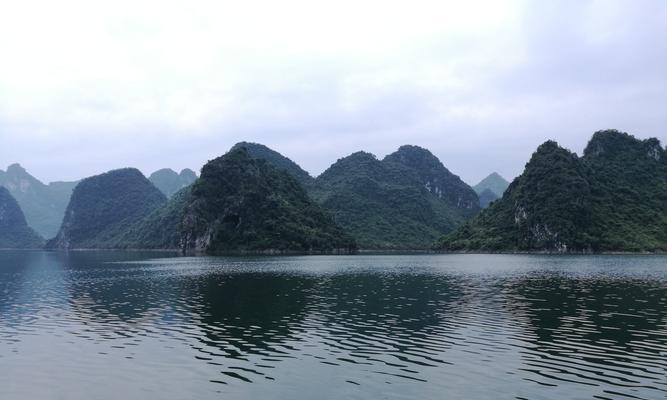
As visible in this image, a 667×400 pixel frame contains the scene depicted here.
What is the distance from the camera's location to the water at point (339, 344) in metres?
28.5

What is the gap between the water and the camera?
93.6ft

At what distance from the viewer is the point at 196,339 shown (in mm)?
42281

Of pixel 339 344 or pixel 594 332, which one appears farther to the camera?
pixel 594 332

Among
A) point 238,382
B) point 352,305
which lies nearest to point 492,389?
point 238,382

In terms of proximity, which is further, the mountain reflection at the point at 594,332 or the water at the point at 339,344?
the mountain reflection at the point at 594,332

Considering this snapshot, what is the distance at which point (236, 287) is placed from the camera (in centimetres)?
8456

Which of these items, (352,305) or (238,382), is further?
(352,305)

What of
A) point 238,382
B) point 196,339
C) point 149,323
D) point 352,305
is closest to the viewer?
point 238,382

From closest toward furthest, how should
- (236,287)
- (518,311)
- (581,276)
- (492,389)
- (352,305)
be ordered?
(492,389) → (518,311) → (352,305) → (236,287) → (581,276)

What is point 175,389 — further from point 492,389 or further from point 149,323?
point 149,323

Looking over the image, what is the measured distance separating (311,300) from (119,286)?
130 feet

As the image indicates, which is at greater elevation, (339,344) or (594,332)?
(594,332)

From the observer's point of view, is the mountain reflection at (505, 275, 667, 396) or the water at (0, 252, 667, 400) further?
the mountain reflection at (505, 275, 667, 396)

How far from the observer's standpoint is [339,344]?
3962cm
